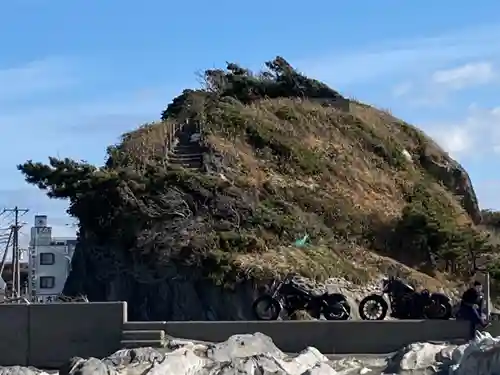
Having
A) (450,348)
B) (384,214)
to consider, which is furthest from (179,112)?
(450,348)

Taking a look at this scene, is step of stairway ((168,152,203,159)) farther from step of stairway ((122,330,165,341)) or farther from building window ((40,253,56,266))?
building window ((40,253,56,266))

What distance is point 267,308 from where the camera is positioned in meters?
26.1

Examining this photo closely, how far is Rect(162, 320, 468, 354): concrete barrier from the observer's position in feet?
73.4

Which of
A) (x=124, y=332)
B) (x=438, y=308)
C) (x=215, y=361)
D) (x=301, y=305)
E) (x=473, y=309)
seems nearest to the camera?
(x=215, y=361)

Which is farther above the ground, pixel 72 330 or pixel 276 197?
pixel 276 197

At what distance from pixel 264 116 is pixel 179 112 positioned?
414cm

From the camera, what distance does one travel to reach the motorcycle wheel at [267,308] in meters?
25.9

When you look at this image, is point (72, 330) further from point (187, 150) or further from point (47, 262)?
point (47, 262)

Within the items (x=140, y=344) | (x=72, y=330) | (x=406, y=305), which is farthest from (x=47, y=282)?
(x=140, y=344)

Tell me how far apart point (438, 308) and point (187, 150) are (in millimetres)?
20393

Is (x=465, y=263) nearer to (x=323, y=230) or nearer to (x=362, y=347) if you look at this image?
(x=323, y=230)

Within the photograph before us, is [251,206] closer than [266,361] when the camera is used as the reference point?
No

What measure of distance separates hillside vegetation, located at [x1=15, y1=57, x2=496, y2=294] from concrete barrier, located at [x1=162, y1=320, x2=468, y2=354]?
12355 millimetres

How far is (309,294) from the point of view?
27.1 meters
